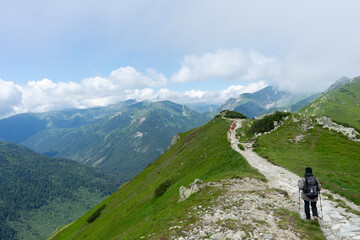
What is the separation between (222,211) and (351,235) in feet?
26.2

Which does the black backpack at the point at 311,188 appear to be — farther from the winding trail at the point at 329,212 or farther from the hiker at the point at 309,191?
the winding trail at the point at 329,212

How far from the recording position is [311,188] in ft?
42.0

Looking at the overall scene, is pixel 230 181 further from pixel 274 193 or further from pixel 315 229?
pixel 315 229

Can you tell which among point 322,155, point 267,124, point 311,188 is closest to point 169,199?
point 311,188

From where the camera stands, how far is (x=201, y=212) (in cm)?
1549

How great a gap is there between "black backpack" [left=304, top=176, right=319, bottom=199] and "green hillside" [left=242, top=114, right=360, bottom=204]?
572 cm

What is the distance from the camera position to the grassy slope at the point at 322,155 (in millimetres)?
19453

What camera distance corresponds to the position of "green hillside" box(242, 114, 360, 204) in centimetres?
1972

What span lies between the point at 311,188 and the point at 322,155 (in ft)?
69.0

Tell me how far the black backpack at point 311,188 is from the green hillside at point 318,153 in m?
5.72

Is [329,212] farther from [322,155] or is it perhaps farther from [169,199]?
[169,199]

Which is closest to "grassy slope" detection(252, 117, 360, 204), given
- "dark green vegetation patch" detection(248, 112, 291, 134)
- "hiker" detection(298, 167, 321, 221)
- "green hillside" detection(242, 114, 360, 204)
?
"green hillside" detection(242, 114, 360, 204)

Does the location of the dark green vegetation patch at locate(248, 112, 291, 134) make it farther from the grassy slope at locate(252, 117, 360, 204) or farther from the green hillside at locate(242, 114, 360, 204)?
the grassy slope at locate(252, 117, 360, 204)

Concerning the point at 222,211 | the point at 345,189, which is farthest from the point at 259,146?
the point at 222,211
